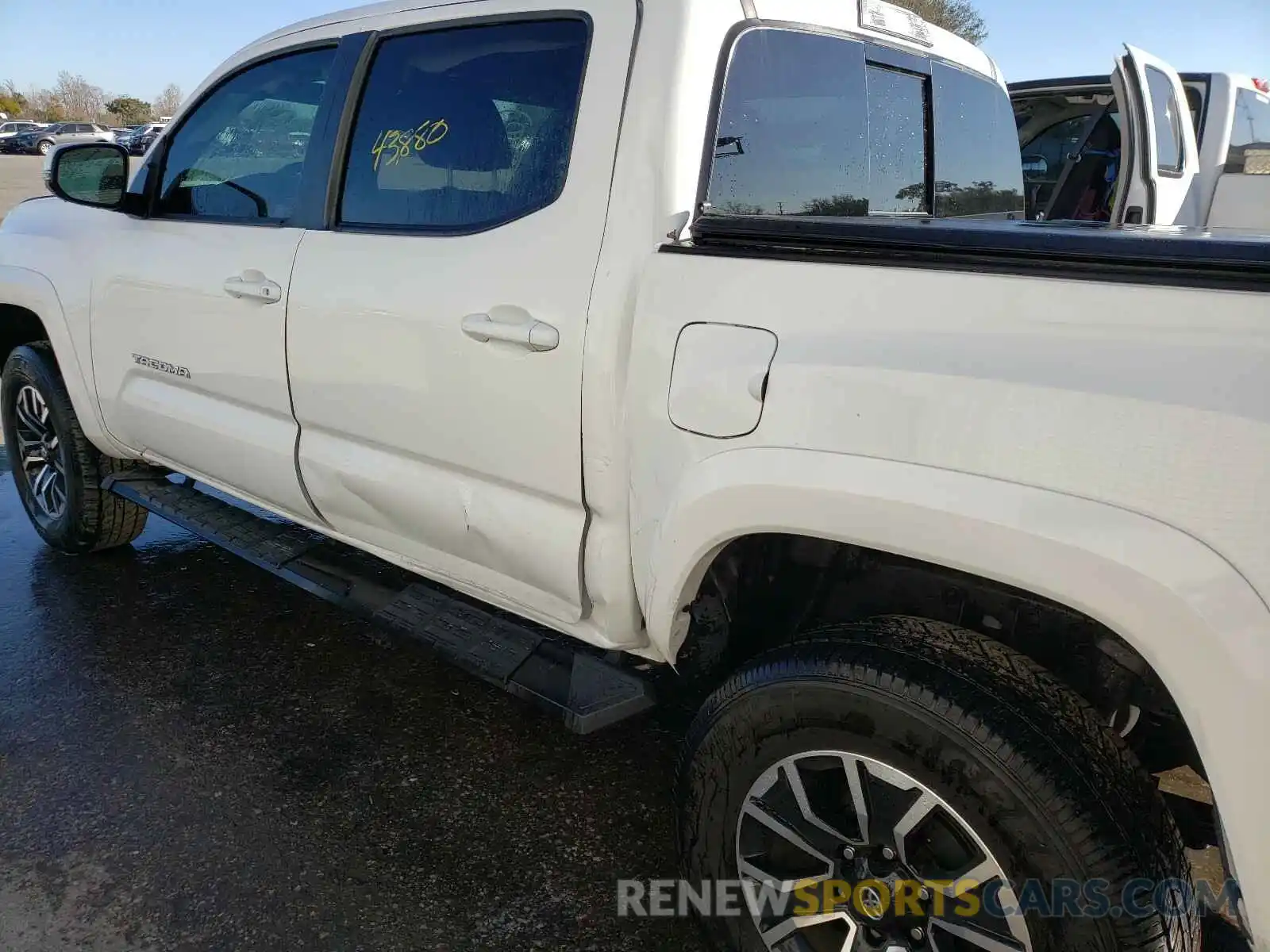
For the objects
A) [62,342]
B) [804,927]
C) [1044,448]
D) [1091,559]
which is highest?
[1044,448]

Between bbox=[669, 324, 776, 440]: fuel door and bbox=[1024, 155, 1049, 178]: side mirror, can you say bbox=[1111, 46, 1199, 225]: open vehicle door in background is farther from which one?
bbox=[669, 324, 776, 440]: fuel door

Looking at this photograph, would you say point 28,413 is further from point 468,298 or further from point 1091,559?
point 1091,559

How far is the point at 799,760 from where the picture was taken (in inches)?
70.3

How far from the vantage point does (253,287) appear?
279 centimetres

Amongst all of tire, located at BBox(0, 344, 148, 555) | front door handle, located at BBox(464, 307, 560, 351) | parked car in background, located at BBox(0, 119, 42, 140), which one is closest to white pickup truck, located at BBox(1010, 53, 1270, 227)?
front door handle, located at BBox(464, 307, 560, 351)

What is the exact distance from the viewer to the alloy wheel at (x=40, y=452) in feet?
13.3

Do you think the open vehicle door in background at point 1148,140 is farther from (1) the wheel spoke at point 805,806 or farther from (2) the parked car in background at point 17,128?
(2) the parked car in background at point 17,128

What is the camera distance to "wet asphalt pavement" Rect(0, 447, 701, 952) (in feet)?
7.42

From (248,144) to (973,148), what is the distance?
7.37ft

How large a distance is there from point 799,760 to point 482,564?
3.20 feet

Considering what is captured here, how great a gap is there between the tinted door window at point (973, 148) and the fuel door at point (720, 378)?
1343 mm

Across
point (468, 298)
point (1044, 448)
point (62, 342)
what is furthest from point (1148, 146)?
point (62, 342)

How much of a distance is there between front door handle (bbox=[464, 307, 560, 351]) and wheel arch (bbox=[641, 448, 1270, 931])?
21.6 inches

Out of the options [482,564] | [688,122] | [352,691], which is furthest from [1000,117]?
[352,691]
